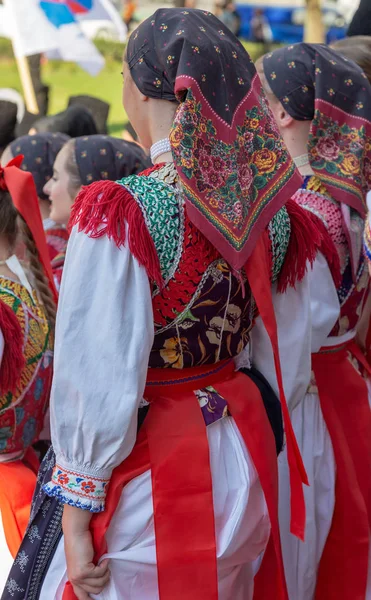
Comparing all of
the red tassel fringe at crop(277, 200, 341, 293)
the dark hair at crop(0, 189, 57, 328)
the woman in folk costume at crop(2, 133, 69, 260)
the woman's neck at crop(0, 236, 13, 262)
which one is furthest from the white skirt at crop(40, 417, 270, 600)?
the woman in folk costume at crop(2, 133, 69, 260)

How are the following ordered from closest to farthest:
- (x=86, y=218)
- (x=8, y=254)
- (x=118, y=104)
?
(x=86, y=218) < (x=8, y=254) < (x=118, y=104)

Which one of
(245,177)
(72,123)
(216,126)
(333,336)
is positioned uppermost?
(216,126)

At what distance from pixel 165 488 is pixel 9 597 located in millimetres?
412

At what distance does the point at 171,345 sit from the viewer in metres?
1.61

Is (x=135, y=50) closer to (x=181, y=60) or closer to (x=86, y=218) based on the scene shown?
(x=181, y=60)

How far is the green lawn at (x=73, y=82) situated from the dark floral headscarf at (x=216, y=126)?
11.7 metres

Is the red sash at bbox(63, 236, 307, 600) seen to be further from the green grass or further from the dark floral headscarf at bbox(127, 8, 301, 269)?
the green grass

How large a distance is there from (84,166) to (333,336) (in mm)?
1192

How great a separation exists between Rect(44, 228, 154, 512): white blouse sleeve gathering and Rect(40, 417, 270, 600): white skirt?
117mm

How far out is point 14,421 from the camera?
206 centimetres

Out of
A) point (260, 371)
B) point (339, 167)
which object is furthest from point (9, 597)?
point (339, 167)

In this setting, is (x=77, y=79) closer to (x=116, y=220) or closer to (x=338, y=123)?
(x=338, y=123)

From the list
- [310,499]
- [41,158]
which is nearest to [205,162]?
[310,499]

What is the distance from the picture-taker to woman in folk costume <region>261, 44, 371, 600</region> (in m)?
2.31
